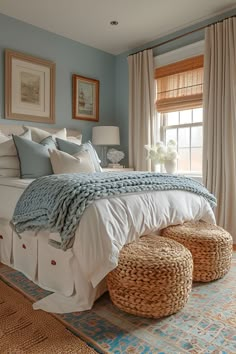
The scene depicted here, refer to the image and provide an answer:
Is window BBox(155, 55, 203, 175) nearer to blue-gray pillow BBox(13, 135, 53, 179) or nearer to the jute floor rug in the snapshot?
blue-gray pillow BBox(13, 135, 53, 179)

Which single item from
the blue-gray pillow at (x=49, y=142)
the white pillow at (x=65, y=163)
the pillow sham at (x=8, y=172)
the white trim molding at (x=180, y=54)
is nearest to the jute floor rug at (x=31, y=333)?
the white pillow at (x=65, y=163)

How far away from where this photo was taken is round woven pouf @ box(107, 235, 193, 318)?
1.51 metres

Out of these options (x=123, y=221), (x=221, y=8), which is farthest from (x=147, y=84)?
(x=123, y=221)

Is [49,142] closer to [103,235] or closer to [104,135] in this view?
[104,135]

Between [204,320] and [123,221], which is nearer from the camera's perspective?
[204,320]

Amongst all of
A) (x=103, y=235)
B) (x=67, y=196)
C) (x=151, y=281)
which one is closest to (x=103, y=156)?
(x=67, y=196)

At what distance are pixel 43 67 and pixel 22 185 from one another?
2.13 metres

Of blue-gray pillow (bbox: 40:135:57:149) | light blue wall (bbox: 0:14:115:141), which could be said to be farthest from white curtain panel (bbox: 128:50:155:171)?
blue-gray pillow (bbox: 40:135:57:149)

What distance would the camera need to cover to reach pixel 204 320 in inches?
61.2

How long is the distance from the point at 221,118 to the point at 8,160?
2321 millimetres

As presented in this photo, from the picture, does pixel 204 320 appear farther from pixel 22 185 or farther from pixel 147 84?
pixel 147 84

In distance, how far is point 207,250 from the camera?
77.9 inches

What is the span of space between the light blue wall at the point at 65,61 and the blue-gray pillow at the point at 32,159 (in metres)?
0.93

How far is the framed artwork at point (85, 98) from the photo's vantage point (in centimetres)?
411
